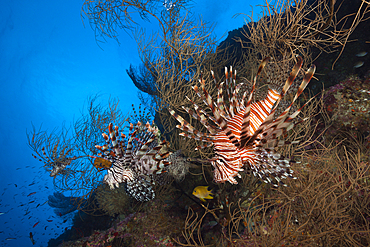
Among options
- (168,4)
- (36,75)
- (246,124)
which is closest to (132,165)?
(246,124)

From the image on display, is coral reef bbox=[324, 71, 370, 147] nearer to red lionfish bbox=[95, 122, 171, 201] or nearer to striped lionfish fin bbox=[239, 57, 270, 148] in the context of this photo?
striped lionfish fin bbox=[239, 57, 270, 148]

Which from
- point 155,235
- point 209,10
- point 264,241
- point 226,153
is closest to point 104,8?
point 226,153

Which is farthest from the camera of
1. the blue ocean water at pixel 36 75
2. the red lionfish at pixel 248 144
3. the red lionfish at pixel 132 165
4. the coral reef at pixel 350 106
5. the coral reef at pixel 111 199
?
the blue ocean water at pixel 36 75

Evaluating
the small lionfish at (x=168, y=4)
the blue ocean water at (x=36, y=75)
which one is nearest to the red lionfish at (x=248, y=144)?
the small lionfish at (x=168, y=4)

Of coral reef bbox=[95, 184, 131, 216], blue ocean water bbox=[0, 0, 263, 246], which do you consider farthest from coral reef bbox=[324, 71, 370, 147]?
blue ocean water bbox=[0, 0, 263, 246]

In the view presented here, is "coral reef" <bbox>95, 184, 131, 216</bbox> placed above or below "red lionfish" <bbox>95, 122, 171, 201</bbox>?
below

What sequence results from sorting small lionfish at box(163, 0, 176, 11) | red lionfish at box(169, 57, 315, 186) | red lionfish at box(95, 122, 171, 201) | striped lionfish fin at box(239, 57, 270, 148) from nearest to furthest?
striped lionfish fin at box(239, 57, 270, 148) < red lionfish at box(169, 57, 315, 186) < red lionfish at box(95, 122, 171, 201) < small lionfish at box(163, 0, 176, 11)

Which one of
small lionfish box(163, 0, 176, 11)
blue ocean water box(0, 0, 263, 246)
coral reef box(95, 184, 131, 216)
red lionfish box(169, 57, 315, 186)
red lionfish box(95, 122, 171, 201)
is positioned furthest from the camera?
blue ocean water box(0, 0, 263, 246)

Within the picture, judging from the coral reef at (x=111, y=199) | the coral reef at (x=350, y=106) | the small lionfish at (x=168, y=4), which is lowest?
the coral reef at (x=350, y=106)

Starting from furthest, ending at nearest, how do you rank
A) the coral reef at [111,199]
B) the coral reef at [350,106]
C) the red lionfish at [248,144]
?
the coral reef at [111,199], the coral reef at [350,106], the red lionfish at [248,144]

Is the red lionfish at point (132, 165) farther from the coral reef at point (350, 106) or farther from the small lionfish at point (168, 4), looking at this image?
the coral reef at point (350, 106)

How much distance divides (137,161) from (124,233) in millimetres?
4187

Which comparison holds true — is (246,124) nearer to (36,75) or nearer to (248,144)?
(248,144)

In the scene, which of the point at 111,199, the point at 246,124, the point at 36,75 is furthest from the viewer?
Answer: the point at 36,75
